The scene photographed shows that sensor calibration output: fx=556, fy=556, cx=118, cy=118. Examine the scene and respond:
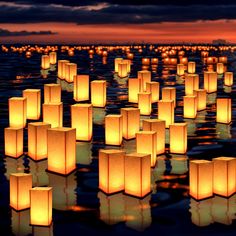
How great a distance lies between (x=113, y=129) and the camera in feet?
36.2

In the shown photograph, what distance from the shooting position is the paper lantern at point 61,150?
8789mm

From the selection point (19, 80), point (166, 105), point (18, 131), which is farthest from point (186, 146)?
point (19, 80)

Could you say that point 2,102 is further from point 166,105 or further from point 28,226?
point 28,226

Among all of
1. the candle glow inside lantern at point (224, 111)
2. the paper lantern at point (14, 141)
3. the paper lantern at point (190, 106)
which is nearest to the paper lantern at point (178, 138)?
the paper lantern at point (14, 141)

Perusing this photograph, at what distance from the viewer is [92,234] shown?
21.9ft

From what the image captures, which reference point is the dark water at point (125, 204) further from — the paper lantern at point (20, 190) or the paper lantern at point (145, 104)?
the paper lantern at point (145, 104)

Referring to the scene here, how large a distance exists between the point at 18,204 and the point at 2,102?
10.9 m

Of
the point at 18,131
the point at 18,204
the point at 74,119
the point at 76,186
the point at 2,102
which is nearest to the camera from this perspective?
the point at 18,204

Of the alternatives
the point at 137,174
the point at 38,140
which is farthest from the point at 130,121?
the point at 137,174

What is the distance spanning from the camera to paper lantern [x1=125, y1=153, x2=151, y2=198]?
7633mm

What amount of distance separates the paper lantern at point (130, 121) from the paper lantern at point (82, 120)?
2.35ft

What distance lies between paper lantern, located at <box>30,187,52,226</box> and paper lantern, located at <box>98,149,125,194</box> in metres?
1.34

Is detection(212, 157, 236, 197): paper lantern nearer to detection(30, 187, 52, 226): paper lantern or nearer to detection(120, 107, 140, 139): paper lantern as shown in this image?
detection(30, 187, 52, 226): paper lantern

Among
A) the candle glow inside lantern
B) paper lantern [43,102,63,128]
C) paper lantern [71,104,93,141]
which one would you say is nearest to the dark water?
paper lantern [71,104,93,141]
